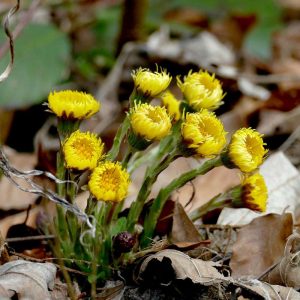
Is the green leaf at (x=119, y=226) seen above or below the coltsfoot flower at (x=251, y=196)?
below

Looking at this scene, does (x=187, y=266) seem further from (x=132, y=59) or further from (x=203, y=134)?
(x=132, y=59)

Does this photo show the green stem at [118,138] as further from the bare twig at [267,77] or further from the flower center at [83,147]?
the bare twig at [267,77]

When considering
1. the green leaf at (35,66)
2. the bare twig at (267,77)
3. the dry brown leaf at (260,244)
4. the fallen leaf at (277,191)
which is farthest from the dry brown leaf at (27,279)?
the bare twig at (267,77)

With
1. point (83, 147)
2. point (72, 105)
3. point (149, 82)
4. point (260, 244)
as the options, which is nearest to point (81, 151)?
point (83, 147)

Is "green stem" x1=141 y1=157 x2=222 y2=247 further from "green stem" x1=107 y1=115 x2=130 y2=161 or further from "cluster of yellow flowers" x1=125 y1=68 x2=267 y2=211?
"green stem" x1=107 y1=115 x2=130 y2=161

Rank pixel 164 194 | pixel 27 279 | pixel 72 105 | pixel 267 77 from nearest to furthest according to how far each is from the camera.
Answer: pixel 27 279
pixel 72 105
pixel 164 194
pixel 267 77

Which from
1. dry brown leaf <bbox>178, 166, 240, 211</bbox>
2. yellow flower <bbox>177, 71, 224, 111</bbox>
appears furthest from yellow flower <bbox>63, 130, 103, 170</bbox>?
dry brown leaf <bbox>178, 166, 240, 211</bbox>

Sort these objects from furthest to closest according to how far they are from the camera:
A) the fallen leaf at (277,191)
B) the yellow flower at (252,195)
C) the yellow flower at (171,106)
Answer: the fallen leaf at (277,191) → the yellow flower at (171,106) → the yellow flower at (252,195)
